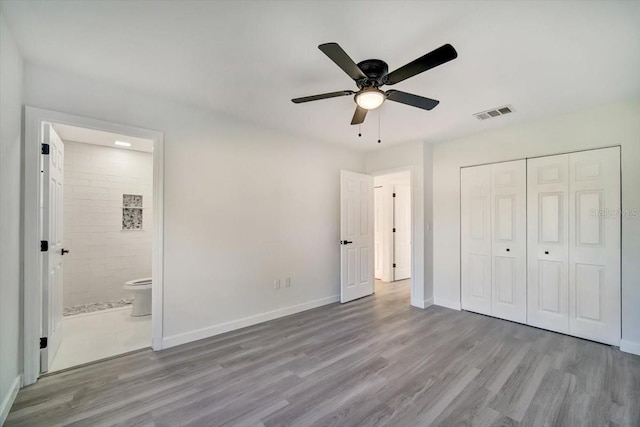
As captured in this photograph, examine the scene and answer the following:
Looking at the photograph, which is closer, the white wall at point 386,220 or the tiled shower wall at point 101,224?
the tiled shower wall at point 101,224

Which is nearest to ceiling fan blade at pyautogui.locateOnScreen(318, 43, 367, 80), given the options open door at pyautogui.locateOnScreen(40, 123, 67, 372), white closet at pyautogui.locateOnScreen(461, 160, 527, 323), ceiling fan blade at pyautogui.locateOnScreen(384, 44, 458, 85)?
ceiling fan blade at pyautogui.locateOnScreen(384, 44, 458, 85)

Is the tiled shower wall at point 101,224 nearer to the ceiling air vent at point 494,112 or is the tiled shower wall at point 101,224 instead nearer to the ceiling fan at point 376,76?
the ceiling fan at point 376,76

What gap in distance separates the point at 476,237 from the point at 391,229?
7.30 feet

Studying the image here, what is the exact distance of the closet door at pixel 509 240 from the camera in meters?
3.53

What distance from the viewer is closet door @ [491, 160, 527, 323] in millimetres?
3529

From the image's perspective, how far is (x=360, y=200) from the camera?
4688mm

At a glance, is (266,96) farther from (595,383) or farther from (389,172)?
(595,383)

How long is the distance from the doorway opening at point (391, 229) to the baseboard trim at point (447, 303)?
5.19 feet

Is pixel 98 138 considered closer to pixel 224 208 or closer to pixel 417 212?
pixel 224 208

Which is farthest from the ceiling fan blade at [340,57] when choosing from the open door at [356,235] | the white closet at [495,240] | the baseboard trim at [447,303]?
the baseboard trim at [447,303]

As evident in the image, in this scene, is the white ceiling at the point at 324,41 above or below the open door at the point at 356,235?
above

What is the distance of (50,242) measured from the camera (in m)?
2.45

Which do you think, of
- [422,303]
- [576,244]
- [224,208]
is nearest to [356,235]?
[422,303]

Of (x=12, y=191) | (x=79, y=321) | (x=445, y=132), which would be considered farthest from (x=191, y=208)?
(x=445, y=132)
